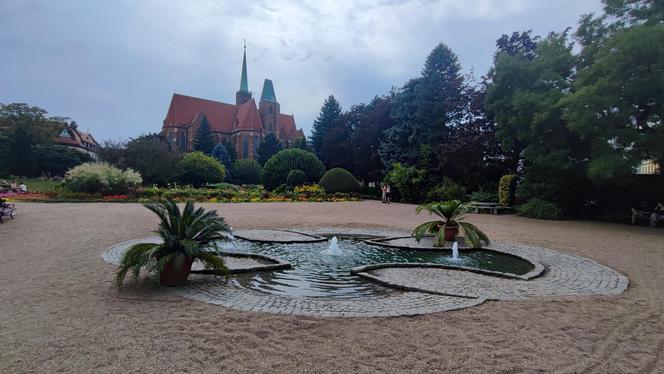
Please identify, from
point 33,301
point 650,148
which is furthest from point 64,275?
point 650,148

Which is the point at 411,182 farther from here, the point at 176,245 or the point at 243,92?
the point at 243,92

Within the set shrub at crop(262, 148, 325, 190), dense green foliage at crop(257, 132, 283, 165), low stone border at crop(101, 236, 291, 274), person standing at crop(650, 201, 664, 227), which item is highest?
dense green foliage at crop(257, 132, 283, 165)

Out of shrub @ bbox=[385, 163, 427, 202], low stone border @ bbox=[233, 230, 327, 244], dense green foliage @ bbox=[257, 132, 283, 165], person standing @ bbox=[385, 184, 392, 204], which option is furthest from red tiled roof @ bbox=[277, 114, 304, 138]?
low stone border @ bbox=[233, 230, 327, 244]

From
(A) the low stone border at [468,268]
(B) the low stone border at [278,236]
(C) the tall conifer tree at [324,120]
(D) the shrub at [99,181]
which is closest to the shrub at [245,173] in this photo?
(C) the tall conifer tree at [324,120]

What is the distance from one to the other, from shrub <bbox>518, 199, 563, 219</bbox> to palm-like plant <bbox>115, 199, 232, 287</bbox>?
1491 cm

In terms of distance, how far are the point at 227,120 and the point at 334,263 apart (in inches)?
2693

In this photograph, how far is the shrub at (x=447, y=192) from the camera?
22.7 meters

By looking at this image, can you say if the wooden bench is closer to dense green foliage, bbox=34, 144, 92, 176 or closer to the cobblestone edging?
the cobblestone edging

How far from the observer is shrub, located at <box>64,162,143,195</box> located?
2047cm

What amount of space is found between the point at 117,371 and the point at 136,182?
855 inches

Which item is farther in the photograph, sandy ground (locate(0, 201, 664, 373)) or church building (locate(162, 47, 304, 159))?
church building (locate(162, 47, 304, 159))

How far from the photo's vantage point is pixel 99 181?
2062 cm

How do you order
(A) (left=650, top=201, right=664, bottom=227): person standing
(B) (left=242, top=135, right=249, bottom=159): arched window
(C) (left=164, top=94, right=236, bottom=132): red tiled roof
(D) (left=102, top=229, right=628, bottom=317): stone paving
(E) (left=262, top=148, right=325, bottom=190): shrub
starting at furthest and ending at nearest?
(B) (left=242, top=135, right=249, bottom=159): arched window
(C) (left=164, top=94, right=236, bottom=132): red tiled roof
(E) (left=262, top=148, right=325, bottom=190): shrub
(A) (left=650, top=201, right=664, bottom=227): person standing
(D) (left=102, top=229, right=628, bottom=317): stone paving

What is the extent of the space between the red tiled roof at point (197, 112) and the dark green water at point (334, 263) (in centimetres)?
5987
